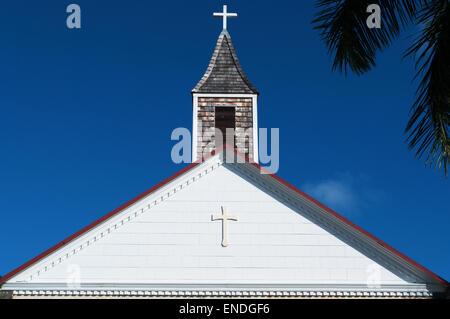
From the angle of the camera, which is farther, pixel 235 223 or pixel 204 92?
pixel 204 92

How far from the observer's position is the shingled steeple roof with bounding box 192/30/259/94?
2070 centimetres

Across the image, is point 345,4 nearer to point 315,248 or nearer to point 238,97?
point 315,248

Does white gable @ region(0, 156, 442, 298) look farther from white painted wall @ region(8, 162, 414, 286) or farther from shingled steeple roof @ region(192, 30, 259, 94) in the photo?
shingled steeple roof @ region(192, 30, 259, 94)

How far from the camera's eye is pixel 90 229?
468 inches

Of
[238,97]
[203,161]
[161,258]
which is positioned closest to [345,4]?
[203,161]

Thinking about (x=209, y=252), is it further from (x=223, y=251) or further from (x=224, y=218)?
(x=224, y=218)

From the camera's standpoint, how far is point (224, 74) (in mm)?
21406

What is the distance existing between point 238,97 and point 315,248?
962 cm

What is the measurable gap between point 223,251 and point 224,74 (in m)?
10.9

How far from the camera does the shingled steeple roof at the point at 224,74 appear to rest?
2070 centimetres

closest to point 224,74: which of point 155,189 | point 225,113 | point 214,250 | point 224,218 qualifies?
point 225,113

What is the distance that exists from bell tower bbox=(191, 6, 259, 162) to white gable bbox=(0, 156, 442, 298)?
700 centimetres

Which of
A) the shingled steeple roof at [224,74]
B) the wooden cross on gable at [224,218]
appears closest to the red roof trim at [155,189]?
the wooden cross on gable at [224,218]

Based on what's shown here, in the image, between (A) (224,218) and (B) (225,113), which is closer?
(A) (224,218)
